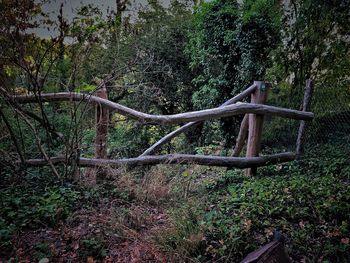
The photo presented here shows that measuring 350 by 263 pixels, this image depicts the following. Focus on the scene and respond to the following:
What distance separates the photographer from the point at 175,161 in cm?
469

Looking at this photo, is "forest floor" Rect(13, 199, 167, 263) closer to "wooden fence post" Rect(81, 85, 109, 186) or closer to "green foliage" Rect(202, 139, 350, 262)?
"green foliage" Rect(202, 139, 350, 262)

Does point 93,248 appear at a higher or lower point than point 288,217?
lower

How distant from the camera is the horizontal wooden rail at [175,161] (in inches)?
178

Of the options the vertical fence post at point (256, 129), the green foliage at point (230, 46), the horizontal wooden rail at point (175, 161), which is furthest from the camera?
the green foliage at point (230, 46)

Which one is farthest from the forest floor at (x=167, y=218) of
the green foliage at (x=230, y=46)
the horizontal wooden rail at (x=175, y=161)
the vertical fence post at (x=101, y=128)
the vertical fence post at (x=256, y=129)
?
the green foliage at (x=230, y=46)

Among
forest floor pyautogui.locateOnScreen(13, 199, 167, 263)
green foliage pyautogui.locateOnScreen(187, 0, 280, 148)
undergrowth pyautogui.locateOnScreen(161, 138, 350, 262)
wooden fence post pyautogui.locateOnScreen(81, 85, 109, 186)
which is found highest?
green foliage pyautogui.locateOnScreen(187, 0, 280, 148)

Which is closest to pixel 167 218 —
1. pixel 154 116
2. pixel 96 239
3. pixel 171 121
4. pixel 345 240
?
pixel 96 239

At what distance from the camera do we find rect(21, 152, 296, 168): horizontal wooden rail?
452 centimetres

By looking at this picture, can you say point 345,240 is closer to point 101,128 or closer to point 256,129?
point 256,129

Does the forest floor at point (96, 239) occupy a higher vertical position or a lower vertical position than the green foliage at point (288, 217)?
lower

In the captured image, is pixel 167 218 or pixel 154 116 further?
pixel 154 116

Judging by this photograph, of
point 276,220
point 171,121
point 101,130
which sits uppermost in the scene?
point 171,121

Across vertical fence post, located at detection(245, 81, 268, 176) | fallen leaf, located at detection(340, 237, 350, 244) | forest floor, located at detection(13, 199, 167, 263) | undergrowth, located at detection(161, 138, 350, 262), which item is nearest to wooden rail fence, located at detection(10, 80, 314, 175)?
vertical fence post, located at detection(245, 81, 268, 176)

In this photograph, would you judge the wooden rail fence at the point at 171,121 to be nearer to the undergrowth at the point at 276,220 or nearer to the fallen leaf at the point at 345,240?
the undergrowth at the point at 276,220
